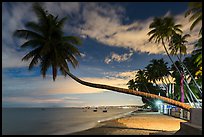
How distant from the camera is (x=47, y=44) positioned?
55.1 feet

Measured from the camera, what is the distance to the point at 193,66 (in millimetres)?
40344

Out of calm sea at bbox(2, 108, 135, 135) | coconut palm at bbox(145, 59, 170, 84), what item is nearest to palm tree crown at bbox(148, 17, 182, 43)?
calm sea at bbox(2, 108, 135, 135)

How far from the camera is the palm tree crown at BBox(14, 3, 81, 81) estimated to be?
17.1 meters

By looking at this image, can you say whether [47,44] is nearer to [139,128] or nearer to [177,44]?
[139,128]

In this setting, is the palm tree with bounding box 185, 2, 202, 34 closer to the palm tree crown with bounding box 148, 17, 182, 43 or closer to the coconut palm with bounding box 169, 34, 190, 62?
the palm tree crown with bounding box 148, 17, 182, 43

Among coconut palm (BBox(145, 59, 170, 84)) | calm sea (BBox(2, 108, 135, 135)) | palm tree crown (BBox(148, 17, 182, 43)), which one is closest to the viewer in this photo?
palm tree crown (BBox(148, 17, 182, 43))

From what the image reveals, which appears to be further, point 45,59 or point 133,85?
point 133,85

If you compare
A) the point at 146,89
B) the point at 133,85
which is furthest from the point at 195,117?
the point at 133,85

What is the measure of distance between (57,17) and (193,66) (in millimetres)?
30571

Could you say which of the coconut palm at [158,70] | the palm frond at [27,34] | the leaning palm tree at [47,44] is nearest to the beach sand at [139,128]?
the leaning palm tree at [47,44]

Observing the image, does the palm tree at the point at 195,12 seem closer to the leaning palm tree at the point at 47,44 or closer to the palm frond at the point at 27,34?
the leaning palm tree at the point at 47,44

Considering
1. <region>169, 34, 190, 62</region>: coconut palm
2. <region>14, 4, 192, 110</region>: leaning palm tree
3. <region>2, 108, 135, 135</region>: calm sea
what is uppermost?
<region>169, 34, 190, 62</region>: coconut palm

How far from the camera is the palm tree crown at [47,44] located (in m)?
17.1

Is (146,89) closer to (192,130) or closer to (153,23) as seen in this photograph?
(153,23)
